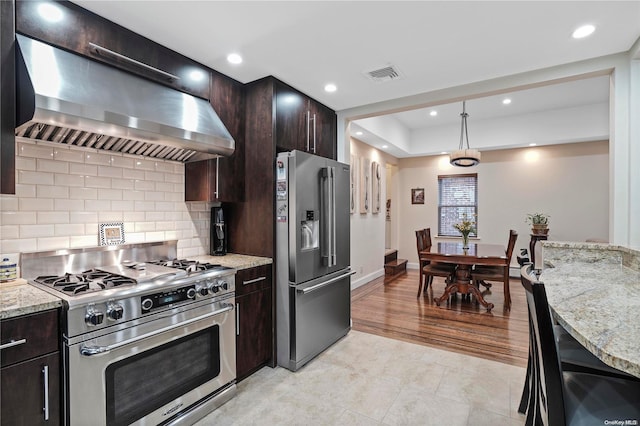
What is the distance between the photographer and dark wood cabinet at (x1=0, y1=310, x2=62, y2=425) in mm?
1351

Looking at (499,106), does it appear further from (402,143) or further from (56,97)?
(56,97)

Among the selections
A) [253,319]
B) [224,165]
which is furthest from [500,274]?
[224,165]

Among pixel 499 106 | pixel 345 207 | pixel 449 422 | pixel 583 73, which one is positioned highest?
pixel 499 106

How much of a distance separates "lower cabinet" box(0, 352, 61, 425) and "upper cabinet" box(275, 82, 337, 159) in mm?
2126

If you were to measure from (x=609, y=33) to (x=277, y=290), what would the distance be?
10.1 ft

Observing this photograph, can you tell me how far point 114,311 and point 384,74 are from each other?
265 cm

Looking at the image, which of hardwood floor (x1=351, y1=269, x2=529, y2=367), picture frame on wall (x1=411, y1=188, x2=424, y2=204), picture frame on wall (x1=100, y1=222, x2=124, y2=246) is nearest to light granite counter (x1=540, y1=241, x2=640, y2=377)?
hardwood floor (x1=351, y1=269, x2=529, y2=367)

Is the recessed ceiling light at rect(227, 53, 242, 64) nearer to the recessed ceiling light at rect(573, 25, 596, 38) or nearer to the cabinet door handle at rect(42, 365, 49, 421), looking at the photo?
the cabinet door handle at rect(42, 365, 49, 421)

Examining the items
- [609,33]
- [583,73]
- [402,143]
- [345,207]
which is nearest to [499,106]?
[402,143]

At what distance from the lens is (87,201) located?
2193 millimetres

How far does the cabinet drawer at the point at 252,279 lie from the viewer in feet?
8.13

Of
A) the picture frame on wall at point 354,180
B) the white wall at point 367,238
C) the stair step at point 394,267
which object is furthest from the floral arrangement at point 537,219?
the picture frame on wall at point 354,180

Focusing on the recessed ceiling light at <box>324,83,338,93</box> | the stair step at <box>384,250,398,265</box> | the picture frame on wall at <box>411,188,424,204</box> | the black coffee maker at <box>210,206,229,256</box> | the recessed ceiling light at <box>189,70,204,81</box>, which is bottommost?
the stair step at <box>384,250,398,265</box>

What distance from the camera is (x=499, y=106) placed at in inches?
201
